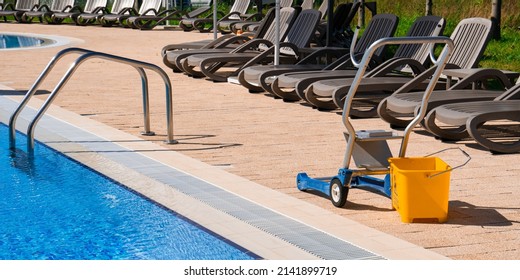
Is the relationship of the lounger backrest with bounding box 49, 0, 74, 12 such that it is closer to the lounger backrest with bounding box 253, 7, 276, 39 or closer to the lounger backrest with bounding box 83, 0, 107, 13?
the lounger backrest with bounding box 83, 0, 107, 13

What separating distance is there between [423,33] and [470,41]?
1.09 m

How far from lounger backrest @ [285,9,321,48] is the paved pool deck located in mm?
1348

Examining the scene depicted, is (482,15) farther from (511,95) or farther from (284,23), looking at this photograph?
(511,95)

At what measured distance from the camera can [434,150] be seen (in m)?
7.74

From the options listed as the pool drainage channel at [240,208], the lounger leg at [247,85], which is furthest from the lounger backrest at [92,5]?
the pool drainage channel at [240,208]

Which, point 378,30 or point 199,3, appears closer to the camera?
point 378,30

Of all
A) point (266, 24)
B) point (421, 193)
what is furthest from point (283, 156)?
point (266, 24)

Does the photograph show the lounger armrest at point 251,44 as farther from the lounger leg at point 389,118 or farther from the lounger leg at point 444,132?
the lounger leg at point 444,132

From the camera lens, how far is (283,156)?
24.7ft

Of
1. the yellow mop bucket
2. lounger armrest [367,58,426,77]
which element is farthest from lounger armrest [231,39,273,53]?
the yellow mop bucket

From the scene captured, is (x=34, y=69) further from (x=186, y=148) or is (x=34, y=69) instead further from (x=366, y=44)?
(x=186, y=148)

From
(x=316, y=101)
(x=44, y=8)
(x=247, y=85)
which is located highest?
(x=316, y=101)

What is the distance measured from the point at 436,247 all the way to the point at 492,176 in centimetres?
190

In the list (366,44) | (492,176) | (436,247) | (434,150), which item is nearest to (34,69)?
(366,44)
